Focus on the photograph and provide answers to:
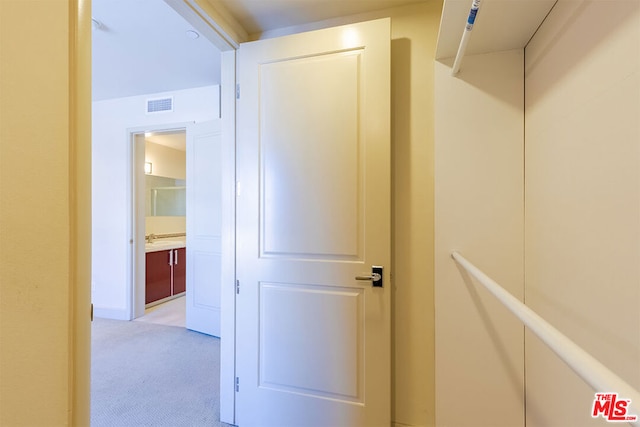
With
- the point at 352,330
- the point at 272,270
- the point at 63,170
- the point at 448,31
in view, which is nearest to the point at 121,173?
the point at 272,270

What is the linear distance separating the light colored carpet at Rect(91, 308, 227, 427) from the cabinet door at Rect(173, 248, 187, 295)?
102 cm

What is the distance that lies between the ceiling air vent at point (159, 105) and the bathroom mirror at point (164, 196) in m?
1.57

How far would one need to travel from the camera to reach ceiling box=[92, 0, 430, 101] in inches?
62.4

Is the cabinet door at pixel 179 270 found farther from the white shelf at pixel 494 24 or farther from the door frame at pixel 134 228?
the white shelf at pixel 494 24

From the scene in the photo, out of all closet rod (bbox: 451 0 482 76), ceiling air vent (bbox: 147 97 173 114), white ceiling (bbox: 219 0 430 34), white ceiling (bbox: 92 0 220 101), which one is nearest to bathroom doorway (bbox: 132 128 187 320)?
ceiling air vent (bbox: 147 97 173 114)

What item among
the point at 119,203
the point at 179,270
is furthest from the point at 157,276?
the point at 119,203

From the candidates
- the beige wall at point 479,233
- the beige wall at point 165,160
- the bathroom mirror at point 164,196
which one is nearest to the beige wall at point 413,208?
the beige wall at point 479,233

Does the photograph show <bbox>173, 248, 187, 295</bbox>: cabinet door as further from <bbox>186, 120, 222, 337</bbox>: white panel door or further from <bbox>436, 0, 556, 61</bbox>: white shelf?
<bbox>436, 0, 556, 61</bbox>: white shelf

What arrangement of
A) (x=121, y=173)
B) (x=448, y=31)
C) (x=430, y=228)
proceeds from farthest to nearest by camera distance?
(x=121, y=173), (x=430, y=228), (x=448, y=31)

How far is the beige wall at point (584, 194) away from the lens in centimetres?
75

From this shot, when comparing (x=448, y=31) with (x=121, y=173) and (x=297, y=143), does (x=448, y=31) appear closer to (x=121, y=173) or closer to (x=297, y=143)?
(x=297, y=143)

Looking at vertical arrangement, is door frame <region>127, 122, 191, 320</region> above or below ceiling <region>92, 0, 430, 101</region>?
below

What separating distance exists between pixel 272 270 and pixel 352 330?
54 centimetres

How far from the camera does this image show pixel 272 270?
63.2 inches
